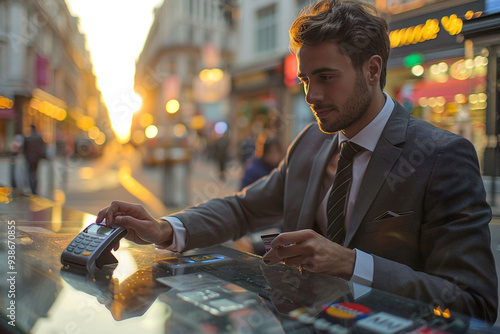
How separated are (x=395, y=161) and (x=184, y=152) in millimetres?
6754

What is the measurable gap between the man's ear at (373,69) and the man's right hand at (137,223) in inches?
34.0

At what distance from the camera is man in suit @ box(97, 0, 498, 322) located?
3.53 ft

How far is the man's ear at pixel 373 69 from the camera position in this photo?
55.1 inches

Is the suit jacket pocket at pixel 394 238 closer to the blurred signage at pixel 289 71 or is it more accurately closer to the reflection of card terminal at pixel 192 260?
the reflection of card terminal at pixel 192 260

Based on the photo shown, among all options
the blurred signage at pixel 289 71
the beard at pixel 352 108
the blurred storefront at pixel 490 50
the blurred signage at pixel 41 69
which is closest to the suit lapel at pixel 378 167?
the beard at pixel 352 108

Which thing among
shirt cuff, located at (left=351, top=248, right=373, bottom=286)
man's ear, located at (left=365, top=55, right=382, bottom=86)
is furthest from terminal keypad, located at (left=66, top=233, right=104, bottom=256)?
man's ear, located at (left=365, top=55, right=382, bottom=86)

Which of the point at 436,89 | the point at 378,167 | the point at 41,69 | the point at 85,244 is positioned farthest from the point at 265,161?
the point at 41,69

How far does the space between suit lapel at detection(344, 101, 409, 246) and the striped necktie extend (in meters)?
0.07

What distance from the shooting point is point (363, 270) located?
3.64 feet

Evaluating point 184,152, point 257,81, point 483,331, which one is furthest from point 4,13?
point 257,81

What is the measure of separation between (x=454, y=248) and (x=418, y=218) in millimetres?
155

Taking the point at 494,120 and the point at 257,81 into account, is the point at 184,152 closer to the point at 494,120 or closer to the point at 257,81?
the point at 494,120

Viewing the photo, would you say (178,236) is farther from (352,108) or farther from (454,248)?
(454,248)

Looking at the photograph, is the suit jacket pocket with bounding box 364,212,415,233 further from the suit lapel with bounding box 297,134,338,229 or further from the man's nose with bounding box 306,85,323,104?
the man's nose with bounding box 306,85,323,104
